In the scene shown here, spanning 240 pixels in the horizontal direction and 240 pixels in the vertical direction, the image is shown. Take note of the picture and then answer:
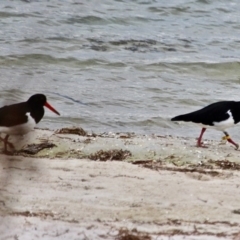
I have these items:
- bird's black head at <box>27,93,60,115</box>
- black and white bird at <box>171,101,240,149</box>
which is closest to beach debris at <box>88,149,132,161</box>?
bird's black head at <box>27,93,60,115</box>

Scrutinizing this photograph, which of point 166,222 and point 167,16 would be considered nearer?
point 166,222

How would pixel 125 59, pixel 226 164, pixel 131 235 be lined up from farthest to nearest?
pixel 125 59, pixel 226 164, pixel 131 235

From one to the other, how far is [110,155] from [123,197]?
1441mm

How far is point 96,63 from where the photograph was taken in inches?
547

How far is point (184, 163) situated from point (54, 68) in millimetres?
6734

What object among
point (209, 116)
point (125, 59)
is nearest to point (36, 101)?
point (209, 116)

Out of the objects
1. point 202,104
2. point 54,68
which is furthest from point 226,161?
point 54,68

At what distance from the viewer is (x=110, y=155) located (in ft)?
23.2

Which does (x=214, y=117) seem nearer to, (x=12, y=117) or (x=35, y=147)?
(x=35, y=147)

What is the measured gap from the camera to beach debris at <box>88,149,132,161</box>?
22.9ft

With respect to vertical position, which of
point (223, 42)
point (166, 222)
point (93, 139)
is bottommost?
point (223, 42)

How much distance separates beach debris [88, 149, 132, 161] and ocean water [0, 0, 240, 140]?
1.84 m

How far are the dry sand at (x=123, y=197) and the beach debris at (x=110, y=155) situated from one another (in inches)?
0.8

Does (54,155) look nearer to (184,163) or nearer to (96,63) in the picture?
(184,163)
